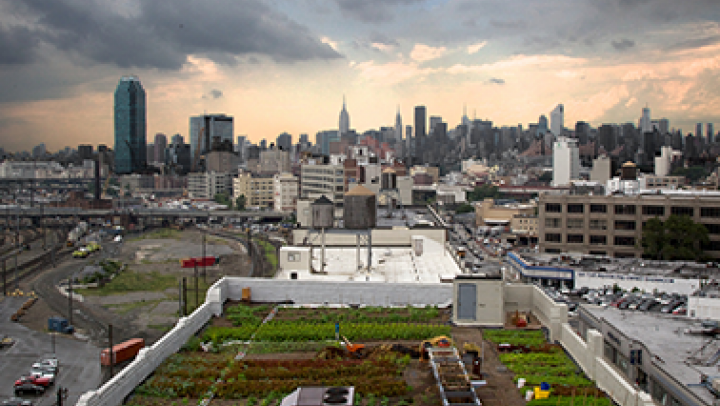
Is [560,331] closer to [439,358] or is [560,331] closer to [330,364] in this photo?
[439,358]

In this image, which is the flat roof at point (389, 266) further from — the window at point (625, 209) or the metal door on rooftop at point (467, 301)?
the window at point (625, 209)

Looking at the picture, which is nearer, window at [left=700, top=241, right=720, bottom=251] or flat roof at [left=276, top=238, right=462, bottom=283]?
flat roof at [left=276, top=238, right=462, bottom=283]

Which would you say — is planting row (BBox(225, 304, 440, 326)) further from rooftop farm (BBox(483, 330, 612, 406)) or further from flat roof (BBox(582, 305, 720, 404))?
flat roof (BBox(582, 305, 720, 404))

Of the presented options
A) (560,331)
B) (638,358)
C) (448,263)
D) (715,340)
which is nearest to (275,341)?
(560,331)

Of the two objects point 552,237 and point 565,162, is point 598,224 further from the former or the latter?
point 565,162

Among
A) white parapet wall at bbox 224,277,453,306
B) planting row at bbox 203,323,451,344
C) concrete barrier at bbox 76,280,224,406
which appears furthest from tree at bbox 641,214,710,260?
concrete barrier at bbox 76,280,224,406

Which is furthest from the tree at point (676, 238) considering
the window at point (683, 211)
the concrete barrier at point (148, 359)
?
the concrete barrier at point (148, 359)
